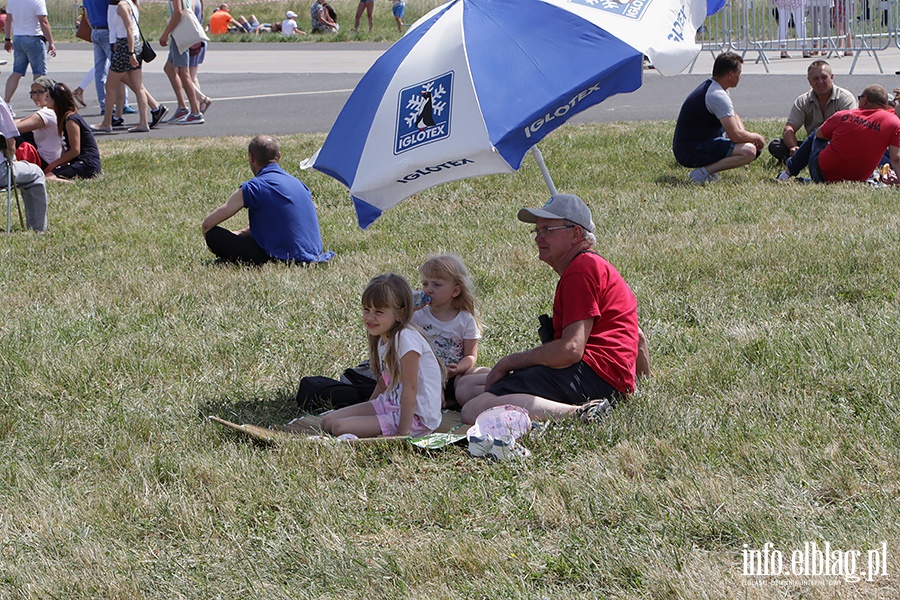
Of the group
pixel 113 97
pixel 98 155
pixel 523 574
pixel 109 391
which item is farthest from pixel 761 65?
pixel 523 574

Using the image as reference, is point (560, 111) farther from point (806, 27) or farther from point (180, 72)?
point (806, 27)

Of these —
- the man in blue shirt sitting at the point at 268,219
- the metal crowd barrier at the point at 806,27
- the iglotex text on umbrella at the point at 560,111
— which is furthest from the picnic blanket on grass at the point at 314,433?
the metal crowd barrier at the point at 806,27

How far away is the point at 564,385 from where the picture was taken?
5.48m

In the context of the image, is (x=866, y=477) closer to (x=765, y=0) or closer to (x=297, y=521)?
(x=297, y=521)

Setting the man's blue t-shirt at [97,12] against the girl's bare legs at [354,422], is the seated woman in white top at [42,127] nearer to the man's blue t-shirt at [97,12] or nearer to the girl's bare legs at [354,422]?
the man's blue t-shirt at [97,12]

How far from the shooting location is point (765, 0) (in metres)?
21.0

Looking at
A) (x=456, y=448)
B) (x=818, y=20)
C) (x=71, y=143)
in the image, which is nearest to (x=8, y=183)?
(x=71, y=143)

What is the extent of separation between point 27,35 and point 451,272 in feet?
42.1

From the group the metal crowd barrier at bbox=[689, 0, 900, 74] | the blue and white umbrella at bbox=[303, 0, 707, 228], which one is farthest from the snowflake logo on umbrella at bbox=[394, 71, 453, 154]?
the metal crowd barrier at bbox=[689, 0, 900, 74]

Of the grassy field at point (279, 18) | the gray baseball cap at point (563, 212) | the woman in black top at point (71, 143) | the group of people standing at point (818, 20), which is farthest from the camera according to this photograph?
the grassy field at point (279, 18)

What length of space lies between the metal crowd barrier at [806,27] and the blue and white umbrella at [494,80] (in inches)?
613

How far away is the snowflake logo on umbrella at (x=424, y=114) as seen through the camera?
476cm

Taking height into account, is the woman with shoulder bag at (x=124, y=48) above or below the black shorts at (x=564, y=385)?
above

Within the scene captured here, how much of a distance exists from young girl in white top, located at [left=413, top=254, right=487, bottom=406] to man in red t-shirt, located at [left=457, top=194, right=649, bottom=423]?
1.49ft
